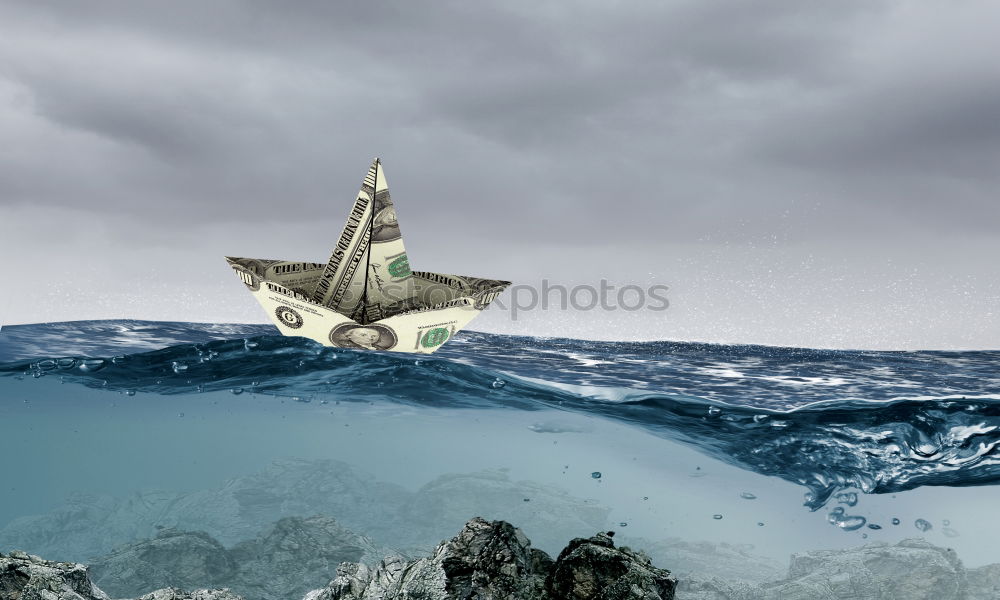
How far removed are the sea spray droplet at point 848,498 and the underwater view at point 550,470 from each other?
3 centimetres

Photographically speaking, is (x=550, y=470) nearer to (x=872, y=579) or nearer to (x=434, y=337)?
(x=434, y=337)

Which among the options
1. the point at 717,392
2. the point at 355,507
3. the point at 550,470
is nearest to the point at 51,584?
the point at 355,507

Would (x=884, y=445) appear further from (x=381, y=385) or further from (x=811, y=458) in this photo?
(x=381, y=385)

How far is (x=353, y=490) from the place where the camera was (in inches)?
339

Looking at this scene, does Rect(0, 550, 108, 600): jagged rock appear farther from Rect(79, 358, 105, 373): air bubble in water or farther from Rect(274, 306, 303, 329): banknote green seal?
Rect(79, 358, 105, 373): air bubble in water

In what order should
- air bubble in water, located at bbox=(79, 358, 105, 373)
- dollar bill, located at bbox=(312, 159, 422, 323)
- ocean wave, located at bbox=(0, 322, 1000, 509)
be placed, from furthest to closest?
air bubble in water, located at bbox=(79, 358, 105, 373), ocean wave, located at bbox=(0, 322, 1000, 509), dollar bill, located at bbox=(312, 159, 422, 323)

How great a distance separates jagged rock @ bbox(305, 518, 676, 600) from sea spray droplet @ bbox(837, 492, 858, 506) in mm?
5395

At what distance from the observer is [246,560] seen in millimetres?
8406

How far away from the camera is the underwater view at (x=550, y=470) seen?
8.13 meters

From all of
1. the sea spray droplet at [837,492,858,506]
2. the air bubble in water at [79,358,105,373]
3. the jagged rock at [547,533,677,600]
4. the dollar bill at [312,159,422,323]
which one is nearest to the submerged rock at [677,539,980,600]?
the sea spray droplet at [837,492,858,506]

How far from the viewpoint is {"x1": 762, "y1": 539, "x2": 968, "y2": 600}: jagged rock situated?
792 centimetres

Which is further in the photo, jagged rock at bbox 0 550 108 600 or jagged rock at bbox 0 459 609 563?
jagged rock at bbox 0 459 609 563

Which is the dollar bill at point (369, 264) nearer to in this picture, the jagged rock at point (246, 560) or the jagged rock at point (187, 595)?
the jagged rock at point (246, 560)

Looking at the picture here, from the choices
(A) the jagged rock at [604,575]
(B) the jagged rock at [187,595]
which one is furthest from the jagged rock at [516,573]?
(B) the jagged rock at [187,595]
